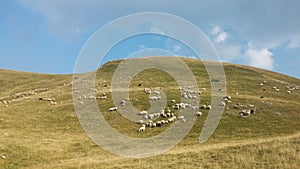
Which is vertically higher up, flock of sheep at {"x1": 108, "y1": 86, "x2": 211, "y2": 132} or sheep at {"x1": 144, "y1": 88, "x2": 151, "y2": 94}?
sheep at {"x1": 144, "y1": 88, "x2": 151, "y2": 94}

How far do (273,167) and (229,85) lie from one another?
126 ft

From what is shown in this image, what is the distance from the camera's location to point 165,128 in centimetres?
4191

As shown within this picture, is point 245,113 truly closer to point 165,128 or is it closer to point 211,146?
point 165,128

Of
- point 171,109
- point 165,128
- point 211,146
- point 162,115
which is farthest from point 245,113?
point 211,146

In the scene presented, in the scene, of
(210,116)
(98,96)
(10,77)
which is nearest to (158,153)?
(210,116)

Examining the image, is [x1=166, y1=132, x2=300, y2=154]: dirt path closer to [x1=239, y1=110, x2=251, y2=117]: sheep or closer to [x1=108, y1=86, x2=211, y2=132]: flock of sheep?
[x1=108, y1=86, x2=211, y2=132]: flock of sheep

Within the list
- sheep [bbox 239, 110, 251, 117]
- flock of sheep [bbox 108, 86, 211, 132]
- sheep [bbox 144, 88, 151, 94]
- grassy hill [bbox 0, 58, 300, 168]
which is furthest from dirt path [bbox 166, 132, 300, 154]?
sheep [bbox 144, 88, 151, 94]

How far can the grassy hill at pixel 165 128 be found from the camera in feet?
97.5

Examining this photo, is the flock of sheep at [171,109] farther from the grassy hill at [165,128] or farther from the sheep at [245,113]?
the grassy hill at [165,128]

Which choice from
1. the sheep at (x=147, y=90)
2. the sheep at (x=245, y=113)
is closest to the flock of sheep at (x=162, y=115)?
the sheep at (x=147, y=90)

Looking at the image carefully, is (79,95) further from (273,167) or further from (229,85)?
(273,167)

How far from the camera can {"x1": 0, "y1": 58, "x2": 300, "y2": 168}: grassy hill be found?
29.7 m

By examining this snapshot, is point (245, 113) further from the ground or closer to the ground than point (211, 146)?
further from the ground

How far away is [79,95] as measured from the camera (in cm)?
5966
